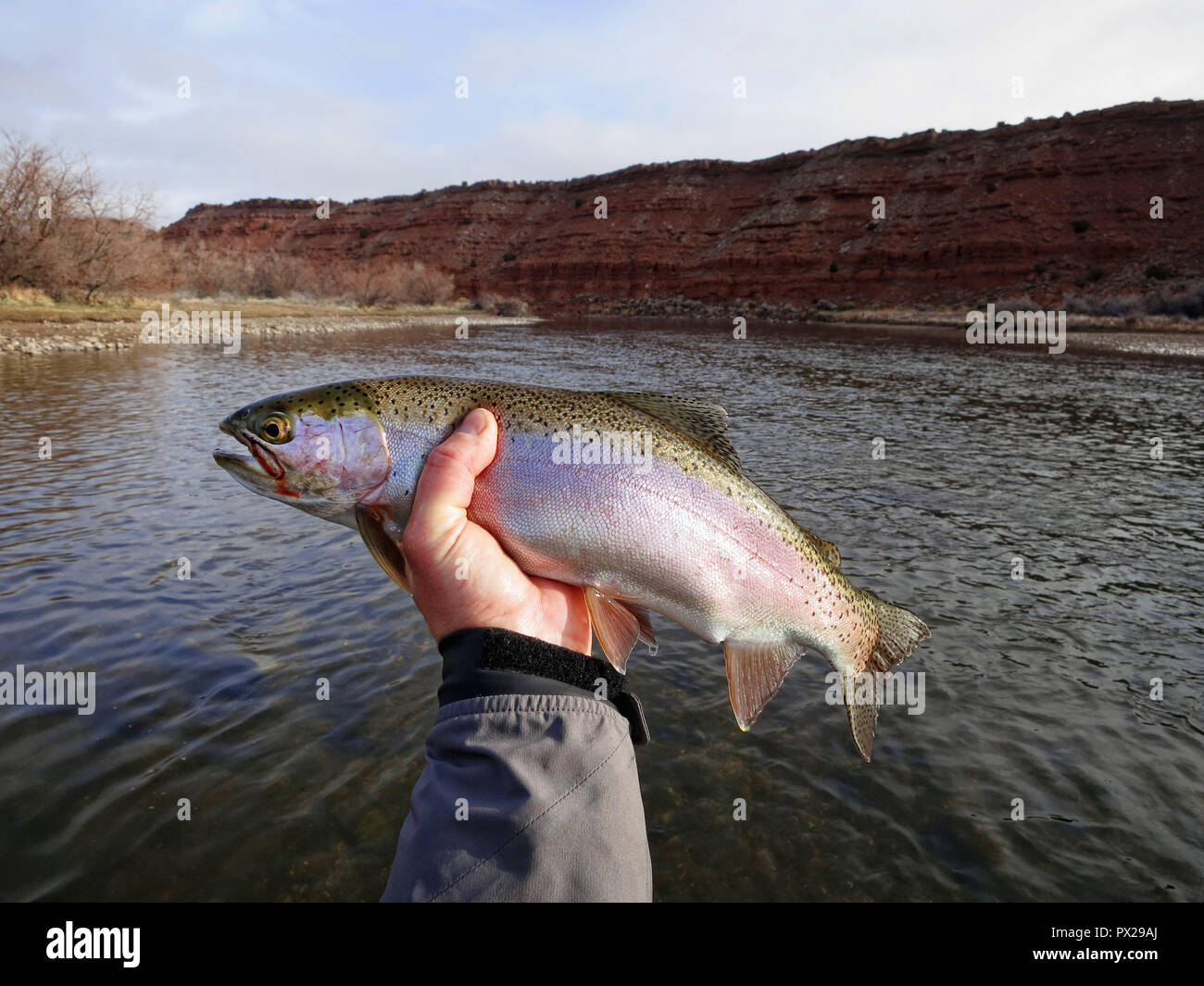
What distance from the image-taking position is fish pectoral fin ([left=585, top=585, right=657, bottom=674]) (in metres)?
2.66

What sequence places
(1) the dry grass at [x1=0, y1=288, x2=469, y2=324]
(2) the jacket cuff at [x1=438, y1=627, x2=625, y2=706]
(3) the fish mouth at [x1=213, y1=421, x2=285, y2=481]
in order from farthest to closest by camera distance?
1. (1) the dry grass at [x1=0, y1=288, x2=469, y2=324]
2. (3) the fish mouth at [x1=213, y1=421, x2=285, y2=481]
3. (2) the jacket cuff at [x1=438, y1=627, x2=625, y2=706]

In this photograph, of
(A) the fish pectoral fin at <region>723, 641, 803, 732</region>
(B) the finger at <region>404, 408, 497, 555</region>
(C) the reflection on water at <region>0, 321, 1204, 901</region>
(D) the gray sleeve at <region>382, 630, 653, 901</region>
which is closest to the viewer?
(D) the gray sleeve at <region>382, 630, 653, 901</region>

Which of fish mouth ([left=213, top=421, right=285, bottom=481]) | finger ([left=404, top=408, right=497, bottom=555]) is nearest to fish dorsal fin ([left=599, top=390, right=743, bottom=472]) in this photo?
finger ([left=404, top=408, right=497, bottom=555])

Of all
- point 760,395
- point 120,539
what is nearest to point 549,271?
point 760,395

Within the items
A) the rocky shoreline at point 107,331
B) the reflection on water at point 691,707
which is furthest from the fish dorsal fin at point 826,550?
the rocky shoreline at point 107,331

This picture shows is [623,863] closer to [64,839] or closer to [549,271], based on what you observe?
[64,839]

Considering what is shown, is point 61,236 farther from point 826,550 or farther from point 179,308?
point 826,550

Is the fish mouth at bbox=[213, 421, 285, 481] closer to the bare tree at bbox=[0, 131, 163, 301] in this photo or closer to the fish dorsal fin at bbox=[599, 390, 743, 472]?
the fish dorsal fin at bbox=[599, 390, 743, 472]

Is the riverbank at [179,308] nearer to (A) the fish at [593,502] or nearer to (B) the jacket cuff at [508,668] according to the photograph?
(A) the fish at [593,502]

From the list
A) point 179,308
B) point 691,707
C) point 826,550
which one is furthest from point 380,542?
point 179,308

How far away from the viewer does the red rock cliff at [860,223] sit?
56594mm

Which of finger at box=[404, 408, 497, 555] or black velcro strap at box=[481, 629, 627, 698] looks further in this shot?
finger at box=[404, 408, 497, 555]

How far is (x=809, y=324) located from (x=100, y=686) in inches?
2140

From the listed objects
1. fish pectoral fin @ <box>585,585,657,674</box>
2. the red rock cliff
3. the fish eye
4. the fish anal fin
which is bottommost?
the fish anal fin
